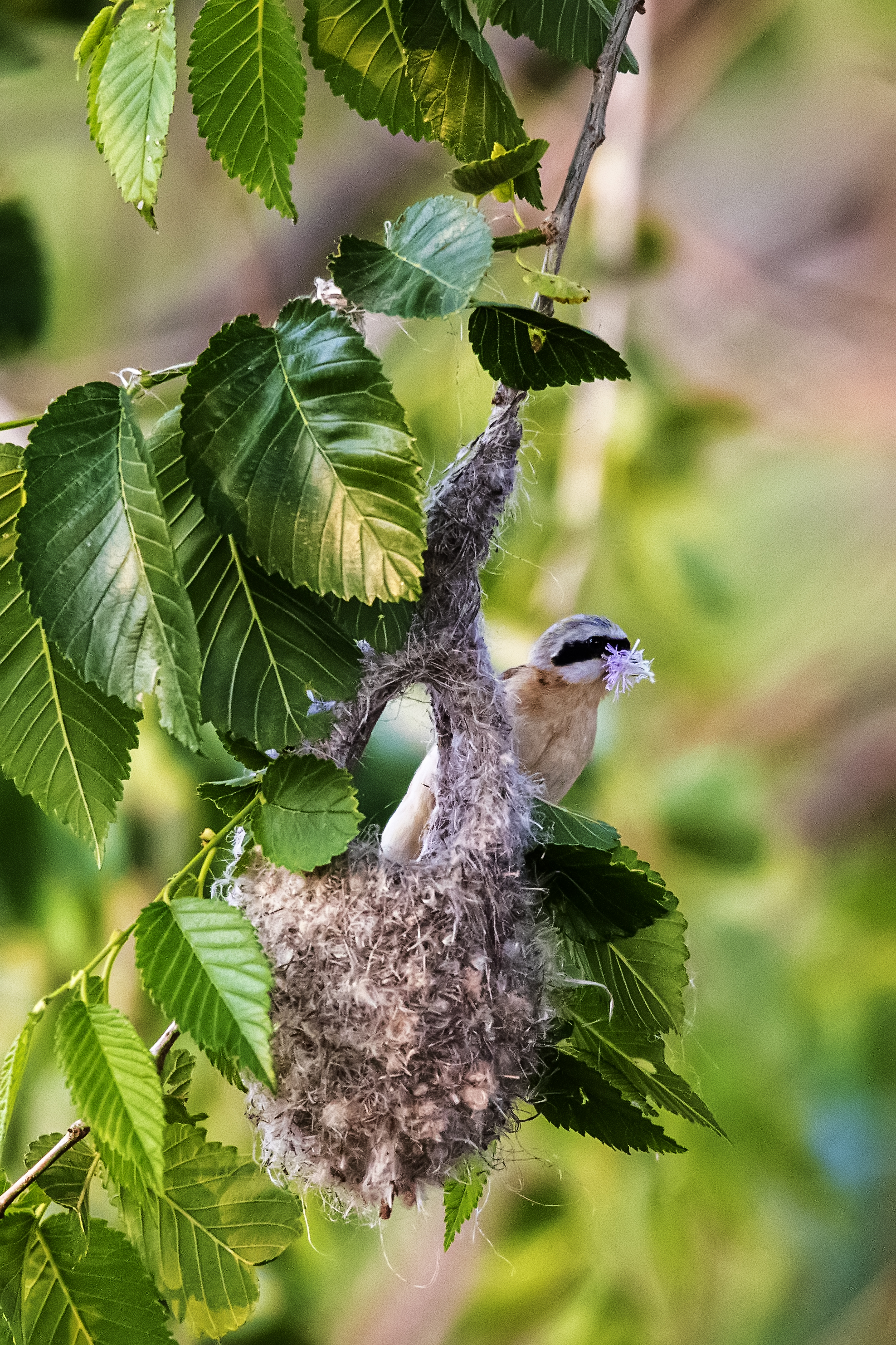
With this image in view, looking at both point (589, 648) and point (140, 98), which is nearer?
point (140, 98)

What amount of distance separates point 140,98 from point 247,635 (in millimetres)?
280

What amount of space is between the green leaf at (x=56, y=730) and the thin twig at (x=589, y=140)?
33 centimetres

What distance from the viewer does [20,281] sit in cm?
177

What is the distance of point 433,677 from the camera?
0.70 m

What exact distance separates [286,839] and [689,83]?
1477 millimetres

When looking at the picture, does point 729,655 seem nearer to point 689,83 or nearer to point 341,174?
point 689,83

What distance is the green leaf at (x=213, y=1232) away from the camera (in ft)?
2.13

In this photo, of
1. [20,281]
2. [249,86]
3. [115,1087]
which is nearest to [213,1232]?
[115,1087]

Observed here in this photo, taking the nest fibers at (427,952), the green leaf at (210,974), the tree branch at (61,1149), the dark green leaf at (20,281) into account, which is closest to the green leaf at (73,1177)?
the tree branch at (61,1149)

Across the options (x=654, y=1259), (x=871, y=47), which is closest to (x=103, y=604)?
(x=654, y=1259)

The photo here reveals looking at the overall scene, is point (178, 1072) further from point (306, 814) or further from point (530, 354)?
point (530, 354)

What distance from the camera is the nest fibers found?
2.09ft

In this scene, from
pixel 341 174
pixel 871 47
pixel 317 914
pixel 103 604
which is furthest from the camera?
pixel 341 174

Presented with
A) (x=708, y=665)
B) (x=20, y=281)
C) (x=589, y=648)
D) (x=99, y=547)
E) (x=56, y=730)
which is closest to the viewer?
(x=99, y=547)
